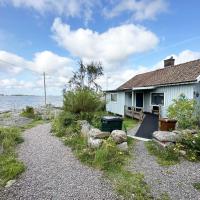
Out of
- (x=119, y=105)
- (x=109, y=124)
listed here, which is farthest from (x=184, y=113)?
(x=119, y=105)

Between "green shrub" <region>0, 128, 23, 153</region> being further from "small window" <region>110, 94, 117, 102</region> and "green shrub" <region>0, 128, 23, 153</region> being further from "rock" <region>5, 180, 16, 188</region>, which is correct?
"small window" <region>110, 94, 117, 102</region>

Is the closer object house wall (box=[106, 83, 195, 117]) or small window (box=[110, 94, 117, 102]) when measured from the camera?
house wall (box=[106, 83, 195, 117])

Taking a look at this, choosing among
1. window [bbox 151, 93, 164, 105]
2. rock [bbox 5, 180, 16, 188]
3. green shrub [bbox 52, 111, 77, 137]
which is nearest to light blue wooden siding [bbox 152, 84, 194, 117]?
window [bbox 151, 93, 164, 105]

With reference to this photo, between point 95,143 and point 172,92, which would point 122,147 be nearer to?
point 95,143

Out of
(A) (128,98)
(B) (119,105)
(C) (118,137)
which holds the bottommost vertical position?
(C) (118,137)

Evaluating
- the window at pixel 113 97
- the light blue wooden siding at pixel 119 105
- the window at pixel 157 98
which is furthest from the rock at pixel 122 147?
the window at pixel 113 97

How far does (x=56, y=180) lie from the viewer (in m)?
4.46

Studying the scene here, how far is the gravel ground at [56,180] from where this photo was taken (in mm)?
3809

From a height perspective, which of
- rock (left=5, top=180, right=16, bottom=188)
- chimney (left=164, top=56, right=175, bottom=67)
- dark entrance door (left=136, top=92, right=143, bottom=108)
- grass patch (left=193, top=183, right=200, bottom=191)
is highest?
chimney (left=164, top=56, right=175, bottom=67)

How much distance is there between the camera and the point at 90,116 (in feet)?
34.1

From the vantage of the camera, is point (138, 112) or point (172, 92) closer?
point (172, 92)

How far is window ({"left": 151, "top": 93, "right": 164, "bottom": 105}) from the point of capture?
13.3m

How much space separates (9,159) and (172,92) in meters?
10.1

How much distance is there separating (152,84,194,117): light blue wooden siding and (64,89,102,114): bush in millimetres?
4704
